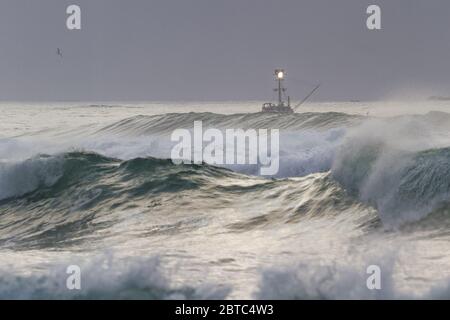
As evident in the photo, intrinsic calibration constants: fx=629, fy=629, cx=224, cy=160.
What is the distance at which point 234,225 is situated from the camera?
1149 centimetres

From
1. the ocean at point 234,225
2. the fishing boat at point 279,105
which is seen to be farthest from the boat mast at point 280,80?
the ocean at point 234,225

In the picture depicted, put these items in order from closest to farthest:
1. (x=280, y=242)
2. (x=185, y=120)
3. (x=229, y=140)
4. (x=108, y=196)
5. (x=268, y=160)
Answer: (x=280, y=242)
(x=108, y=196)
(x=268, y=160)
(x=229, y=140)
(x=185, y=120)

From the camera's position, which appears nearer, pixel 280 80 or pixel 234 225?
pixel 234 225

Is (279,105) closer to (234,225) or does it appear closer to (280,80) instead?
(280,80)

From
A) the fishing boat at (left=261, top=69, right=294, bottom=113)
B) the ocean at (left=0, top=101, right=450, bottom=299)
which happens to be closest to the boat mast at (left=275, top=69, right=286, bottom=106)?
the fishing boat at (left=261, top=69, right=294, bottom=113)

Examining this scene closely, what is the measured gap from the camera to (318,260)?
7453mm

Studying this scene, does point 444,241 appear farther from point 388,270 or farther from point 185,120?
point 185,120

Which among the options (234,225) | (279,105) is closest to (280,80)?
(279,105)

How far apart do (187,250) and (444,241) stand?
3617mm

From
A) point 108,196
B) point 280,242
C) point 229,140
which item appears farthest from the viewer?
point 229,140

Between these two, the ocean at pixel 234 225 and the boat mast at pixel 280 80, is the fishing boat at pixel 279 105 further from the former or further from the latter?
the ocean at pixel 234 225

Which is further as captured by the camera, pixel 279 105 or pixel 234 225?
pixel 279 105

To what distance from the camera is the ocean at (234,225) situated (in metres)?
6.79
